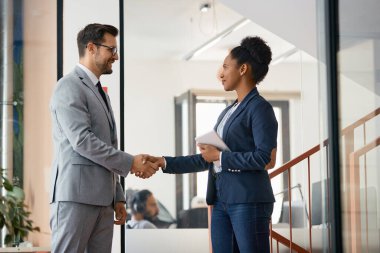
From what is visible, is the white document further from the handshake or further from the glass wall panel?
the glass wall panel

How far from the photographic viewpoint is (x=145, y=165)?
12.3ft

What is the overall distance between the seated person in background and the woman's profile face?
3488 mm

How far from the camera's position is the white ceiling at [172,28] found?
7.05 meters

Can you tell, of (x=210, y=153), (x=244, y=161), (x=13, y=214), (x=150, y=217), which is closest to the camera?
(x=244, y=161)

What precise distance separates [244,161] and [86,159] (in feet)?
2.25

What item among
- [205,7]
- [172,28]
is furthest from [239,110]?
[205,7]

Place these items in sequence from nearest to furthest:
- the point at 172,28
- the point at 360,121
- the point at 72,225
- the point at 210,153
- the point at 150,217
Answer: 1. the point at 72,225
2. the point at 210,153
3. the point at 360,121
4. the point at 150,217
5. the point at 172,28

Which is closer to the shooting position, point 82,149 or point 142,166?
point 82,149

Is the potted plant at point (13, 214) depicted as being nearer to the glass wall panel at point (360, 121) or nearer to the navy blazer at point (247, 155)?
the navy blazer at point (247, 155)

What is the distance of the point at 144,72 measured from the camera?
713 centimetres

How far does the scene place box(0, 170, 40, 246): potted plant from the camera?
540cm

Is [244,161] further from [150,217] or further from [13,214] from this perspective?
[150,217]

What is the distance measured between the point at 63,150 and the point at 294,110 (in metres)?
6.07

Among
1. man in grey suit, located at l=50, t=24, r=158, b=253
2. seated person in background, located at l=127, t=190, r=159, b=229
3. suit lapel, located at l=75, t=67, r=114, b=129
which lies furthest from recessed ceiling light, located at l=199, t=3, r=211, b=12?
suit lapel, located at l=75, t=67, r=114, b=129
